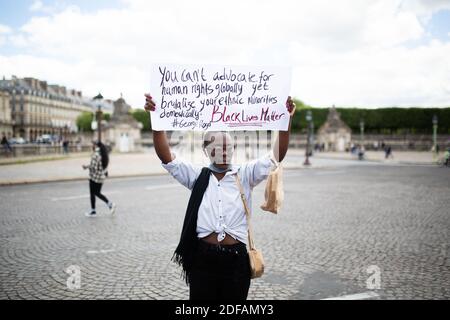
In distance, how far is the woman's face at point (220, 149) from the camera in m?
3.47

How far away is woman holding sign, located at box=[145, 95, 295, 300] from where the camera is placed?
10.9 feet

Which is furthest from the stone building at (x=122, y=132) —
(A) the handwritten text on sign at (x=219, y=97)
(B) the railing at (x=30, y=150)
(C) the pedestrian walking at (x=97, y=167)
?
(A) the handwritten text on sign at (x=219, y=97)

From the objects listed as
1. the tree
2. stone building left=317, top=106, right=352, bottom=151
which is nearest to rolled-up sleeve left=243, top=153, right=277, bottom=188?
stone building left=317, top=106, right=352, bottom=151

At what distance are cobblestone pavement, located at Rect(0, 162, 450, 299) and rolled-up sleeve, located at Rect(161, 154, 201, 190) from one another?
2.15m

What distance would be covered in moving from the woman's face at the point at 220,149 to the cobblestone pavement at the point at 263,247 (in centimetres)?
238

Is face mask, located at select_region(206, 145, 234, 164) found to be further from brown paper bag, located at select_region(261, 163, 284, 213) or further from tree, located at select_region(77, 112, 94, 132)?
tree, located at select_region(77, 112, 94, 132)

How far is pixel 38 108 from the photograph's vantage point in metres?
113

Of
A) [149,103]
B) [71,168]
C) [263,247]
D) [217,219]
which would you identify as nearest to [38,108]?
[71,168]

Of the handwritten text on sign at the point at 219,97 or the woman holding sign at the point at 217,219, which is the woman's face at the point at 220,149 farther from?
the handwritten text on sign at the point at 219,97

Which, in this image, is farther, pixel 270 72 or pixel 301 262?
pixel 301 262

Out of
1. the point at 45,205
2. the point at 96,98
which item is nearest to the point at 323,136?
the point at 96,98
